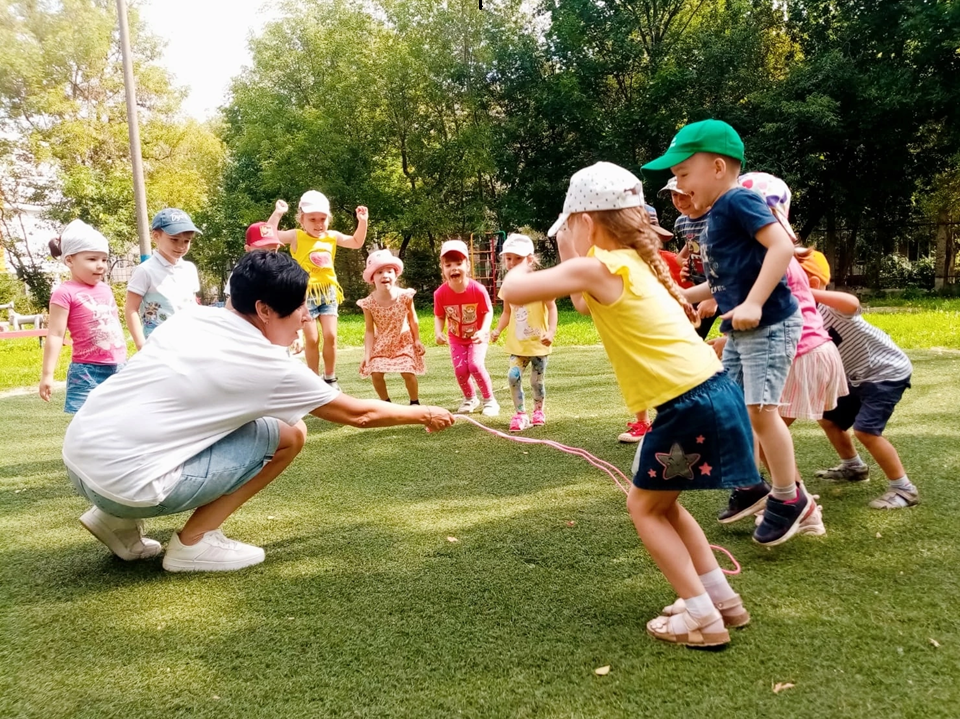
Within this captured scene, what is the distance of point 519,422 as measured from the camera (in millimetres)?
5891

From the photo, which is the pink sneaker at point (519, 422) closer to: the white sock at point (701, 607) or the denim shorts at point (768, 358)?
the denim shorts at point (768, 358)

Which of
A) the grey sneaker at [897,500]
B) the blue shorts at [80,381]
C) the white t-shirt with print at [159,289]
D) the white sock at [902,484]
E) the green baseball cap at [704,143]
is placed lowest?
the grey sneaker at [897,500]

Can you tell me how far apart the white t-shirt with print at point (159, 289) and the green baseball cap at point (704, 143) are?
304cm

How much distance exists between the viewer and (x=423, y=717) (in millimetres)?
2084

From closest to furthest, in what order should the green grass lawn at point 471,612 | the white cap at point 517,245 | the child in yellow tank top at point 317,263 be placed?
1. the green grass lawn at point 471,612
2. the white cap at point 517,245
3. the child in yellow tank top at point 317,263

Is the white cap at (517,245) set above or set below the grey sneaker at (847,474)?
above

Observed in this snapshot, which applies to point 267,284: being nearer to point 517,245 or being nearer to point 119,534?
point 119,534

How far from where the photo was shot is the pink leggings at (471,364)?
21.2ft

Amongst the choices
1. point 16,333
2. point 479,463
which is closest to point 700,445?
point 479,463

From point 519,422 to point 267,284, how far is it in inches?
130

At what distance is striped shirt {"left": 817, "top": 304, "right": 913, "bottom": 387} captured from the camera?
3670 mm

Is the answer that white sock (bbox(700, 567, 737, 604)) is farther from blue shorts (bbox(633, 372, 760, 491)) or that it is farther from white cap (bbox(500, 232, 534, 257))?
white cap (bbox(500, 232, 534, 257))

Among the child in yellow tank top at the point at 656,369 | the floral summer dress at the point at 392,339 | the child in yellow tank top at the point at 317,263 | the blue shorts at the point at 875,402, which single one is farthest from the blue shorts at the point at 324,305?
the child in yellow tank top at the point at 656,369

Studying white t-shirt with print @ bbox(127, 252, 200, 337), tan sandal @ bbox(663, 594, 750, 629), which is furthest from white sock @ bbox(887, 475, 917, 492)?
white t-shirt with print @ bbox(127, 252, 200, 337)
